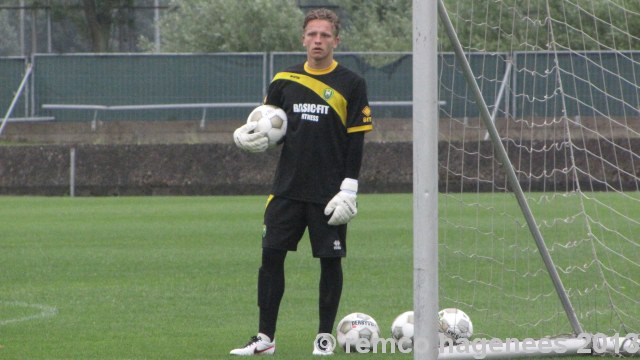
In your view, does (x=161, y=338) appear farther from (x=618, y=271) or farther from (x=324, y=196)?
(x=618, y=271)

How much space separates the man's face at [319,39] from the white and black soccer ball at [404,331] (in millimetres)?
1652

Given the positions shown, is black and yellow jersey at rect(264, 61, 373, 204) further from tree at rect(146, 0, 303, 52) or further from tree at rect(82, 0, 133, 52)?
tree at rect(82, 0, 133, 52)

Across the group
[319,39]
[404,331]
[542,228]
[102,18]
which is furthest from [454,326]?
[102,18]

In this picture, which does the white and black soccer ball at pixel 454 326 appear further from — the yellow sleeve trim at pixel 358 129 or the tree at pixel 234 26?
the tree at pixel 234 26

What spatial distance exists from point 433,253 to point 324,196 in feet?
6.34

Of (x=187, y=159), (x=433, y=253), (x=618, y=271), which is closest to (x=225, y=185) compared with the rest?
(x=187, y=159)

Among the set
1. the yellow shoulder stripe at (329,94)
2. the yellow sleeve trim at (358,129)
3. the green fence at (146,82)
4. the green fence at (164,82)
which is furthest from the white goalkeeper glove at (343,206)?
the green fence at (146,82)

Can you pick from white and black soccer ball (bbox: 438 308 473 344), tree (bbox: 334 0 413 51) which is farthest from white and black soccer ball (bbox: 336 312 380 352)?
tree (bbox: 334 0 413 51)

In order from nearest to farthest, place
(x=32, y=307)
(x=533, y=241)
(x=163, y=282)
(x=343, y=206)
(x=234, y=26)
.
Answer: (x=343, y=206), (x=32, y=307), (x=163, y=282), (x=533, y=241), (x=234, y=26)

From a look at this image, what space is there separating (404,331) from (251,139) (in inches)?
57.7

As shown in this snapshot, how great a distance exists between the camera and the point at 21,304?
33.5 feet

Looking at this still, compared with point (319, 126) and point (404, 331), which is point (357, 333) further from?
point (319, 126)

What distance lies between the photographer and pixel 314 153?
7.59m

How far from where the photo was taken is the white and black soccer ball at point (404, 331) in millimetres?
7766
